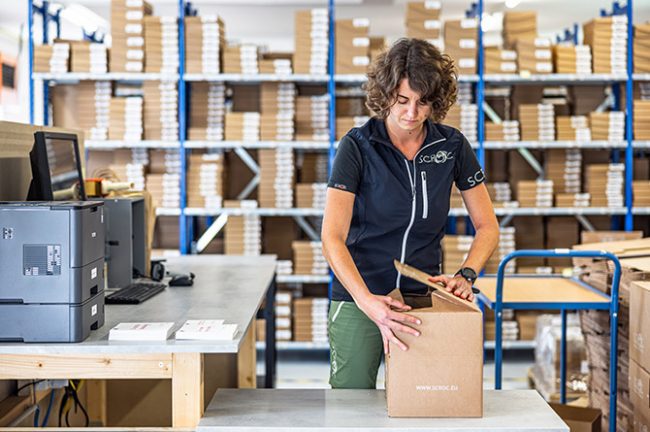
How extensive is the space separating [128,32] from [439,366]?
4.77 m

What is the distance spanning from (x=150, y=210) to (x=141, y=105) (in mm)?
2809

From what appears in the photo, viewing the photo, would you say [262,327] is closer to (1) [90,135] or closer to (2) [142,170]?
(2) [142,170]

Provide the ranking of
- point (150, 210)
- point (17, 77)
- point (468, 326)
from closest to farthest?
point (468, 326) < point (150, 210) < point (17, 77)

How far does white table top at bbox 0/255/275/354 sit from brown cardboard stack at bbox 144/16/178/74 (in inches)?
88.6

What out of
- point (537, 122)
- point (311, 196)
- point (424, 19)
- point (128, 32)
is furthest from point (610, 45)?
point (128, 32)

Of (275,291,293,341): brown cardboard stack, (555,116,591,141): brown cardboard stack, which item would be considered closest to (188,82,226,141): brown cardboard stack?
(275,291,293,341): brown cardboard stack

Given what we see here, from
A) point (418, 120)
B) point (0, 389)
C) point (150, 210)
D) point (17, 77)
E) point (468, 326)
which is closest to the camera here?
point (468, 326)

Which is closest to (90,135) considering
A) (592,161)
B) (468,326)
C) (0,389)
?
(0,389)

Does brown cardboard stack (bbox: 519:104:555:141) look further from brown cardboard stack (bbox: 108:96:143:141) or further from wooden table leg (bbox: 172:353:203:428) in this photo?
wooden table leg (bbox: 172:353:203:428)

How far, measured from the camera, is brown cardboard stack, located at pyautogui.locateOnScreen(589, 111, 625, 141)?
20.4 ft

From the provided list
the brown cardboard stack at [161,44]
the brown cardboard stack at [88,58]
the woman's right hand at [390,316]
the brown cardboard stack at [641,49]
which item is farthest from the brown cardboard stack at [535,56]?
the woman's right hand at [390,316]

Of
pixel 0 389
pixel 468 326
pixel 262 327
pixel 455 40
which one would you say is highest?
pixel 455 40

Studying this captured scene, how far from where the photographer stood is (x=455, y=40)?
623 centimetres

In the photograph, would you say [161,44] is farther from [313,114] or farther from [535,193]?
[535,193]
